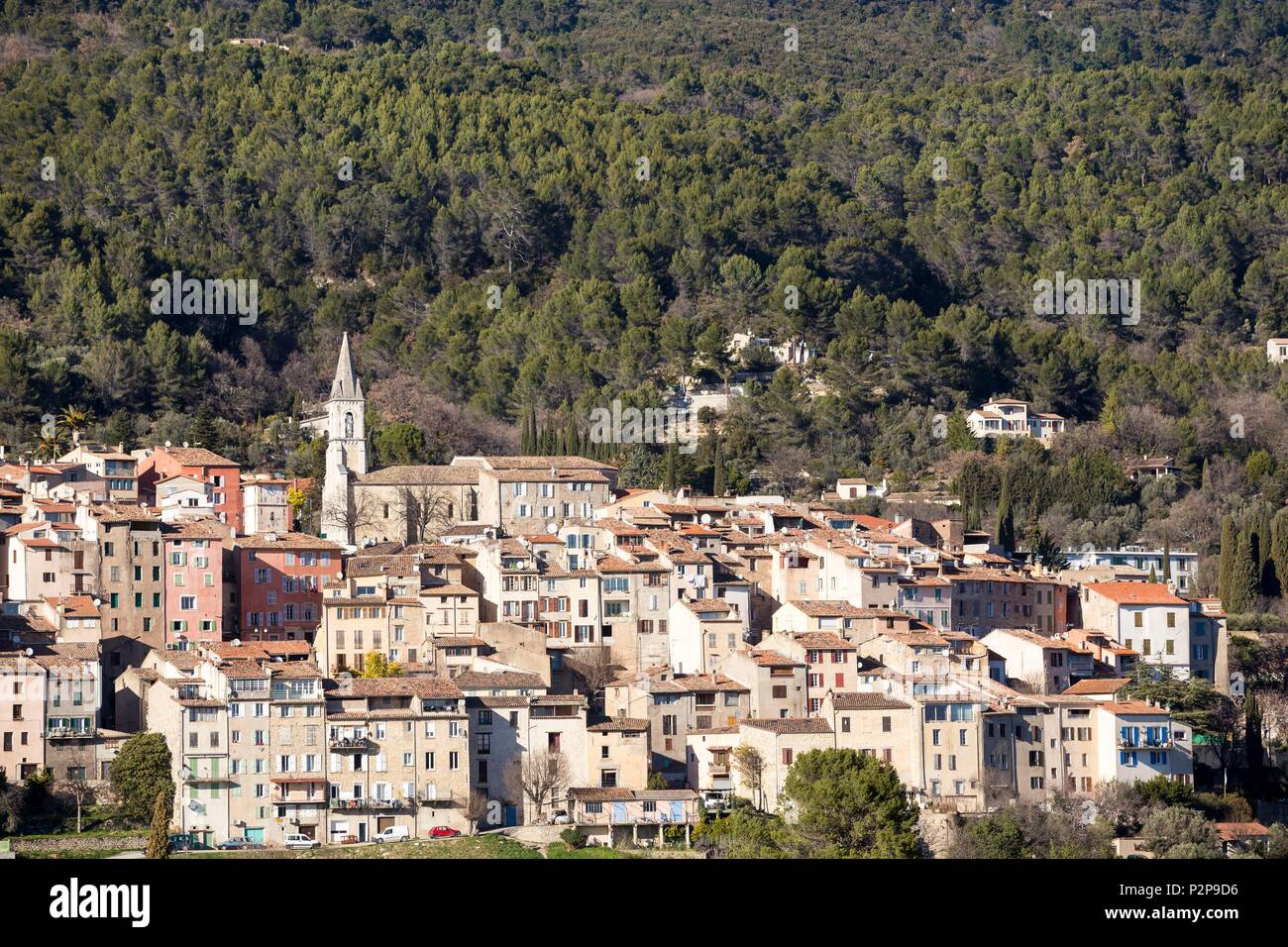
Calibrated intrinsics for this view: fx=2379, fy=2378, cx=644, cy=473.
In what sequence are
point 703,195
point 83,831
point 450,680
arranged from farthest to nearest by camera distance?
point 703,195 < point 450,680 < point 83,831

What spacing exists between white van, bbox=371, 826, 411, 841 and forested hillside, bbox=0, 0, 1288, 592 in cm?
2639

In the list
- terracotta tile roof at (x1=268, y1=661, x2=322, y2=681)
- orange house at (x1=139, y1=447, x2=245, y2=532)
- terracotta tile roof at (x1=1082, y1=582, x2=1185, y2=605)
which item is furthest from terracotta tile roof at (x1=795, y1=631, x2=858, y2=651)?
orange house at (x1=139, y1=447, x2=245, y2=532)

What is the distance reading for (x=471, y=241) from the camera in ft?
288

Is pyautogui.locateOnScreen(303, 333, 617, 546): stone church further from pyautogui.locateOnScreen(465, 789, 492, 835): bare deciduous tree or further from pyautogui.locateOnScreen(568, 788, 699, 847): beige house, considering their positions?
pyautogui.locateOnScreen(568, 788, 699, 847): beige house

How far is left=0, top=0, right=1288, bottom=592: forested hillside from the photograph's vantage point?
227ft

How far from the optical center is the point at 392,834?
3559 centimetres

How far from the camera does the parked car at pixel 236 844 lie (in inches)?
1369

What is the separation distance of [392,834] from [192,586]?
33.1 feet

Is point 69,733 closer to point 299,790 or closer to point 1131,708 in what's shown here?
point 299,790

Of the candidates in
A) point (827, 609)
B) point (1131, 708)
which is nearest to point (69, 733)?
point (827, 609)

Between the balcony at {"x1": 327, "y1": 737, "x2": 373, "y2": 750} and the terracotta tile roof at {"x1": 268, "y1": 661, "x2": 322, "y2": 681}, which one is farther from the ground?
the terracotta tile roof at {"x1": 268, "y1": 661, "x2": 322, "y2": 681}
